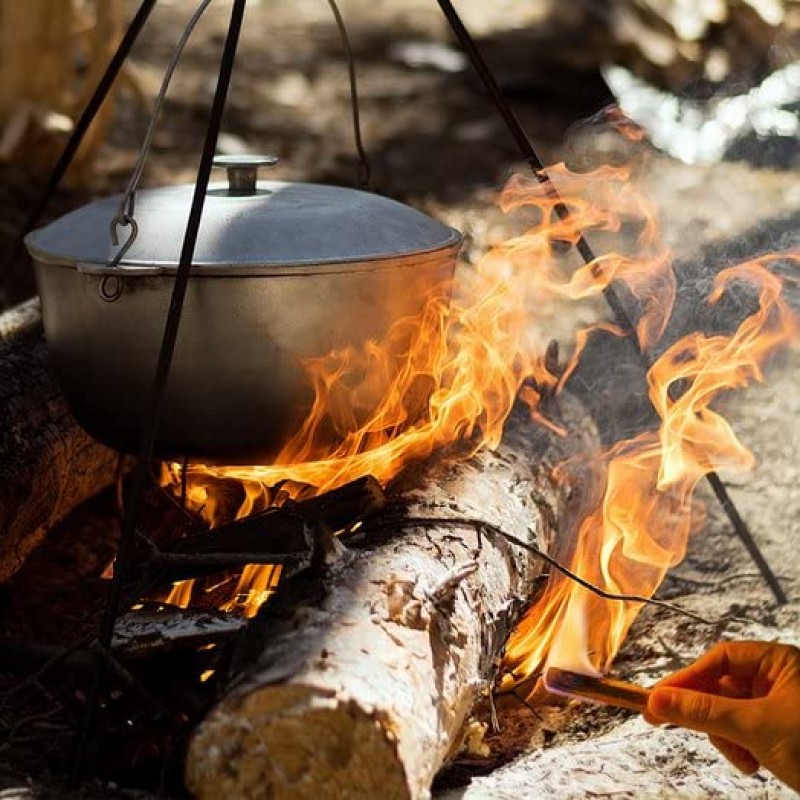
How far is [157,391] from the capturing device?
2.17 meters

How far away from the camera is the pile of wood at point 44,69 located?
5871mm

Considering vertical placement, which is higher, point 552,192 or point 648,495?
point 552,192

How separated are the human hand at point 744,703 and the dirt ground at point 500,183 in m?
0.18

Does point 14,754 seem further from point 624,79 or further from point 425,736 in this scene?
point 624,79

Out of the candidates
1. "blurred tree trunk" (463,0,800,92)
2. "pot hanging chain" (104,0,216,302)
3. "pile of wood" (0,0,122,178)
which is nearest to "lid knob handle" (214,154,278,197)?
"pot hanging chain" (104,0,216,302)

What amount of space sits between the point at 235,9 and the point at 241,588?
117 centimetres

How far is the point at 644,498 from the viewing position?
3.04m

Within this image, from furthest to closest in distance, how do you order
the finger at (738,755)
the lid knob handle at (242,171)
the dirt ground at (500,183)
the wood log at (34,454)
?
1. the wood log at (34,454)
2. the lid knob handle at (242,171)
3. the dirt ground at (500,183)
4. the finger at (738,755)

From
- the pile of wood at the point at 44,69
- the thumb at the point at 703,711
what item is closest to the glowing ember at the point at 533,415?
the thumb at the point at 703,711

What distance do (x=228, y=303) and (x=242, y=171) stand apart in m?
0.39

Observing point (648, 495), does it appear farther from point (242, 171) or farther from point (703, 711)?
point (242, 171)

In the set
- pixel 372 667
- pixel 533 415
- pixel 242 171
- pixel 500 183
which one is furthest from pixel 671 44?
pixel 372 667

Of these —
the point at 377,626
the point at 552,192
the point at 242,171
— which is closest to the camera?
the point at 377,626

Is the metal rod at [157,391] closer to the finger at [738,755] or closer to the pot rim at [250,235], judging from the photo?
the pot rim at [250,235]
